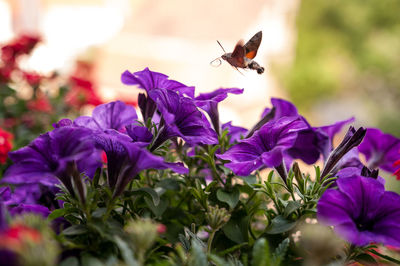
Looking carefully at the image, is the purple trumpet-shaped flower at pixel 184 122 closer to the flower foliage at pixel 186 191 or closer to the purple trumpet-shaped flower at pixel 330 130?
the flower foliage at pixel 186 191

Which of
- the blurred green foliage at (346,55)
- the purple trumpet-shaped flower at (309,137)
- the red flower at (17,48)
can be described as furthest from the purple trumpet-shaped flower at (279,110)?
the blurred green foliage at (346,55)

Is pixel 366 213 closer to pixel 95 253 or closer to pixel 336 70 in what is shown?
pixel 95 253

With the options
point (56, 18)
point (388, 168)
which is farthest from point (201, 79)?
point (388, 168)

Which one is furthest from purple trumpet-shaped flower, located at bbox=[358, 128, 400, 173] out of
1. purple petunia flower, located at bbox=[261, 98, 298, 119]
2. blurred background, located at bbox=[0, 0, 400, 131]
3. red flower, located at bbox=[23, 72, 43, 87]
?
blurred background, located at bbox=[0, 0, 400, 131]

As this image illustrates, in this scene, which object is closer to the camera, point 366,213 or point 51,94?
point 366,213

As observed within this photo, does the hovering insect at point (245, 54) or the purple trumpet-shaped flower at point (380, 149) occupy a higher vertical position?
the hovering insect at point (245, 54)

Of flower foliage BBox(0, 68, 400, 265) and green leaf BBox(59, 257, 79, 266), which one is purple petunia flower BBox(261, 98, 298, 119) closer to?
flower foliage BBox(0, 68, 400, 265)
